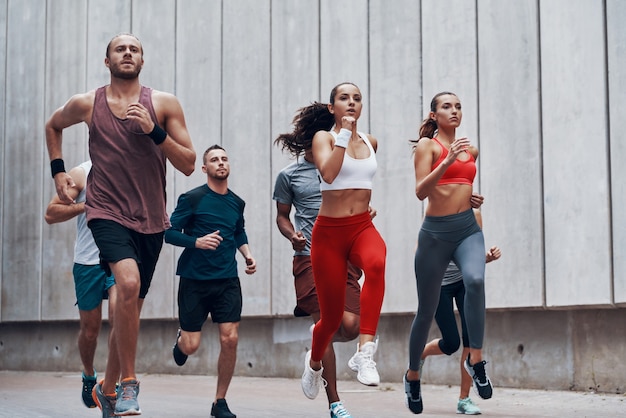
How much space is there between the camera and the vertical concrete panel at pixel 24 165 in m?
16.6

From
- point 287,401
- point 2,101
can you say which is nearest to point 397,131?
point 287,401

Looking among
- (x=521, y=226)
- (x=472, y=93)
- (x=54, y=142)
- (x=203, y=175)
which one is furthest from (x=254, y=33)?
(x=54, y=142)

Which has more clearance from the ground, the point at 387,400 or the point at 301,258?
the point at 301,258

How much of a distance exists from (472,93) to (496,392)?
10.7 feet

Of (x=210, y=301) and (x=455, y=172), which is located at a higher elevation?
(x=455, y=172)

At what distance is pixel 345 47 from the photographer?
503 inches

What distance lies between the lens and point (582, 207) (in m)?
10.3

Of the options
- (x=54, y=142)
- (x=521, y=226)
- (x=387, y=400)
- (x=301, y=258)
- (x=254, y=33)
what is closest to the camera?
(x=54, y=142)

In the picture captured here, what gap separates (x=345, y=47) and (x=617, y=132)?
3972mm

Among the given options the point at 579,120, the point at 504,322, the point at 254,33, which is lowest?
the point at 504,322

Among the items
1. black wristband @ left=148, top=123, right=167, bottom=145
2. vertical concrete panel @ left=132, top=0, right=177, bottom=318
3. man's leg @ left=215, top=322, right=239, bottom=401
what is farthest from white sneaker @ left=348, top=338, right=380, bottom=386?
vertical concrete panel @ left=132, top=0, right=177, bottom=318

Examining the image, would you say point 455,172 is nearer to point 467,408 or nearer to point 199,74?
point 467,408

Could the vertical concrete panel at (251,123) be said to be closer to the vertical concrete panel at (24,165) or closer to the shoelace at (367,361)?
the vertical concrete panel at (24,165)

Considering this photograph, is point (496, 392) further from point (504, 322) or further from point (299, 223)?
point (299, 223)
